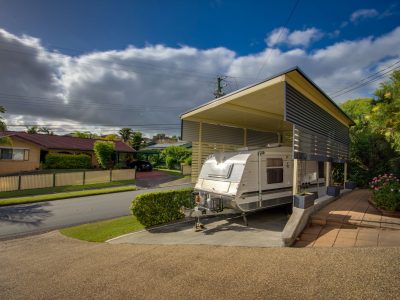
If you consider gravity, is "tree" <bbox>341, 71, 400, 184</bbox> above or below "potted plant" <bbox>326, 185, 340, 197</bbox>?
above

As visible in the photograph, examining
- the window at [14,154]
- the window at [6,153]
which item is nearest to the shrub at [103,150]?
the window at [14,154]

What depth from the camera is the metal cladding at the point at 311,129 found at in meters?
7.25

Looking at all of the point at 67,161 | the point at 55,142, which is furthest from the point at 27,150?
the point at 55,142

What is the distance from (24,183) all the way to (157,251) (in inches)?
651

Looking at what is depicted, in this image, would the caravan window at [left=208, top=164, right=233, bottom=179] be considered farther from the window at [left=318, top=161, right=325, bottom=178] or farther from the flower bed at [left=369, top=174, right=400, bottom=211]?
the window at [left=318, top=161, right=325, bottom=178]

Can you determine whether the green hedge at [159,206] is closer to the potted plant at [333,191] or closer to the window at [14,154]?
the potted plant at [333,191]

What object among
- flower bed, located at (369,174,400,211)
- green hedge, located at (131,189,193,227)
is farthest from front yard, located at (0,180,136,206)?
flower bed, located at (369,174,400,211)

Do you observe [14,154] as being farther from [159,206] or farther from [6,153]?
[159,206]

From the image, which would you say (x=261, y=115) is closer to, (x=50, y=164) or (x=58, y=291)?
(x=58, y=291)

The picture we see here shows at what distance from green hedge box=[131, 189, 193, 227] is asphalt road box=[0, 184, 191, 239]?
3.50m

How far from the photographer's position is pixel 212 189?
28.8ft

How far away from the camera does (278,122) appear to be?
43.3 ft

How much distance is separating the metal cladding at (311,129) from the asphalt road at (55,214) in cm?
866

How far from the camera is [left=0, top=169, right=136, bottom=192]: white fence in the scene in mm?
16828
